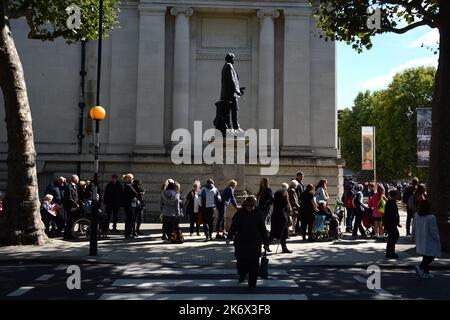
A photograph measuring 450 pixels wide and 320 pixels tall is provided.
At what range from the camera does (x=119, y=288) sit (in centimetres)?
902

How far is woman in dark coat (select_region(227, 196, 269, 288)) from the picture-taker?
29.9 feet

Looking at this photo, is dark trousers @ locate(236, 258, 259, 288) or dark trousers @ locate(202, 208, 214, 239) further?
dark trousers @ locate(202, 208, 214, 239)

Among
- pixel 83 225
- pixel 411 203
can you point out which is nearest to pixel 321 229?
pixel 411 203

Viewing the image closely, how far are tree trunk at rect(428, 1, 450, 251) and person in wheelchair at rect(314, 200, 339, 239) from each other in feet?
10.6

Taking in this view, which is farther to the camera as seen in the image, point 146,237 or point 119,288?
point 146,237

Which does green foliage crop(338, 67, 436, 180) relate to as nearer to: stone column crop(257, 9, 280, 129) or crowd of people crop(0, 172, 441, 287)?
stone column crop(257, 9, 280, 129)

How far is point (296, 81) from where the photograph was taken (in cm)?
2688

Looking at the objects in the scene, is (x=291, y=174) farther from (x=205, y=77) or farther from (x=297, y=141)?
(x=205, y=77)

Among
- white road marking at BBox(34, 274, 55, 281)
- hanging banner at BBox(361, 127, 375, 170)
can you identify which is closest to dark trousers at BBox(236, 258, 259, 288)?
white road marking at BBox(34, 274, 55, 281)

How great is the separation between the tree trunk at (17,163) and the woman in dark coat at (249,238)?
7.27 m

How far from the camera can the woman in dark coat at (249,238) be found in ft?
29.9

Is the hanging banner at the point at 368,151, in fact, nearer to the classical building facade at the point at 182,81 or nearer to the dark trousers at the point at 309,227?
the classical building facade at the point at 182,81
